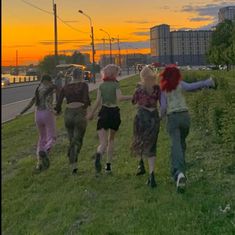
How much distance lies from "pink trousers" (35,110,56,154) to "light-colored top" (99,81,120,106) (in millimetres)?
1460

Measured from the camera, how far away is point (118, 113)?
7.83 metres

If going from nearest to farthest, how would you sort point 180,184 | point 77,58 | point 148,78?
point 180,184
point 148,78
point 77,58

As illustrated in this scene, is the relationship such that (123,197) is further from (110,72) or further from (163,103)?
(110,72)

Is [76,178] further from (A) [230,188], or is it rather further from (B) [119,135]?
(B) [119,135]

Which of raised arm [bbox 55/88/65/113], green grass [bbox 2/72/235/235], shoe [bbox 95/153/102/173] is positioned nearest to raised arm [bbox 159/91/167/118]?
green grass [bbox 2/72/235/235]

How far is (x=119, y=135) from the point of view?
13.0 meters

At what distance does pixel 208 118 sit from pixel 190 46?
63416mm

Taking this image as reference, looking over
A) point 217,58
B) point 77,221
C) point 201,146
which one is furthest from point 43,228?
point 217,58

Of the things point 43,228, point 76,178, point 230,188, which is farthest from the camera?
point 76,178

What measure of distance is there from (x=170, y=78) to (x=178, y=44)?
62.1 metres

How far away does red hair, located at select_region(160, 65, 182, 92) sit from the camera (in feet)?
22.0

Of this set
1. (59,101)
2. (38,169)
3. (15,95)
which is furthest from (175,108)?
(15,95)

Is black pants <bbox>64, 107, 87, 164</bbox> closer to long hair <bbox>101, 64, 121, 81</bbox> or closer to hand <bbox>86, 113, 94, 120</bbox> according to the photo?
hand <bbox>86, 113, 94, 120</bbox>

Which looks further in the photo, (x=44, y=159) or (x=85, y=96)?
(x=44, y=159)
